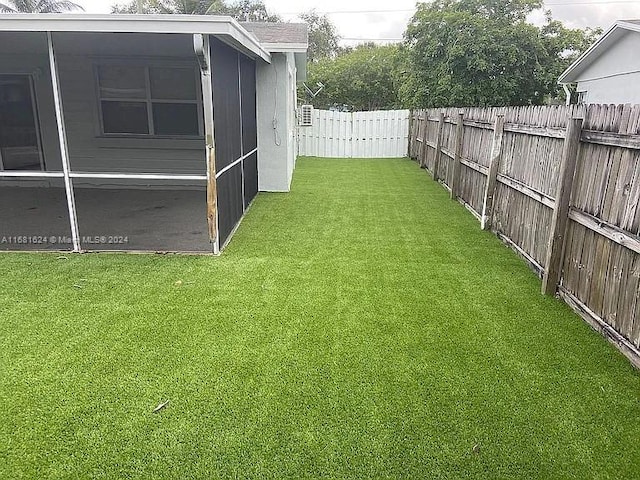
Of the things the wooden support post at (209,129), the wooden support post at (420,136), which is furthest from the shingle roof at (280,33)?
the wooden support post at (420,136)

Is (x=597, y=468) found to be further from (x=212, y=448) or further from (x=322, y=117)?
(x=322, y=117)

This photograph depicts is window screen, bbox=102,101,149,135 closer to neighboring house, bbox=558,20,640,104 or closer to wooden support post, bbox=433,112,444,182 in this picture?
wooden support post, bbox=433,112,444,182

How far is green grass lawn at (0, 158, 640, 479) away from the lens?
8.19 ft

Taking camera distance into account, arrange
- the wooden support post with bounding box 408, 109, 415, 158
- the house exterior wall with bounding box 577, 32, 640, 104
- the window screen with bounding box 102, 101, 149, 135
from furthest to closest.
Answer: the wooden support post with bounding box 408, 109, 415, 158 → the house exterior wall with bounding box 577, 32, 640, 104 → the window screen with bounding box 102, 101, 149, 135

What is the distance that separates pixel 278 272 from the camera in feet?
16.9

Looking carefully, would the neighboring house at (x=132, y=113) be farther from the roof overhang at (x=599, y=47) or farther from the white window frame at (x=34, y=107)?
the roof overhang at (x=599, y=47)

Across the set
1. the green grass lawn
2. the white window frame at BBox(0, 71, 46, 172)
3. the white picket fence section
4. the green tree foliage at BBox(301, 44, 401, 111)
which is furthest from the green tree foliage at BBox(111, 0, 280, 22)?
the green grass lawn

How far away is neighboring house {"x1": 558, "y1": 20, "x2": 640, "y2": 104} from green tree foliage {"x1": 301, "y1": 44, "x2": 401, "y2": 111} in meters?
13.7

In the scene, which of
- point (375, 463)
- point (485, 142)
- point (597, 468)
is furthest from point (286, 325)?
point (485, 142)

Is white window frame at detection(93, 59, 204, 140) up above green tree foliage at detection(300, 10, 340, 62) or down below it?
below

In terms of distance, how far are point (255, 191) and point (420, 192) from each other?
132 inches

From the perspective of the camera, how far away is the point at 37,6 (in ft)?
85.8

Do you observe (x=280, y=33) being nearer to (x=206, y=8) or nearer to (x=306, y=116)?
(x=306, y=116)

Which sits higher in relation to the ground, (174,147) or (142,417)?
(174,147)
